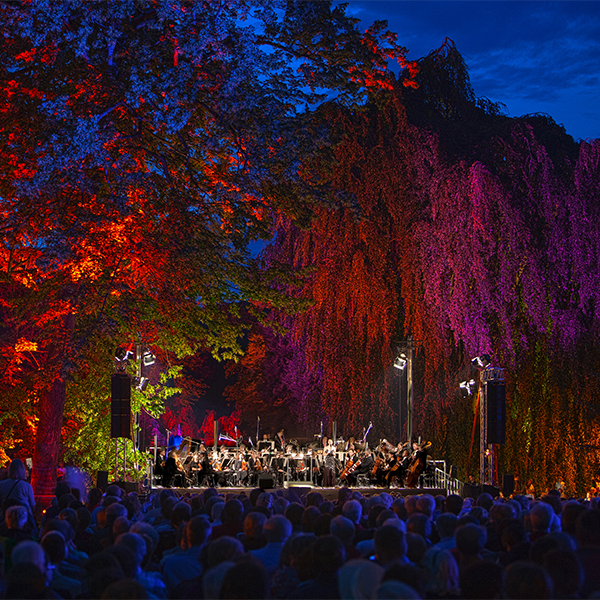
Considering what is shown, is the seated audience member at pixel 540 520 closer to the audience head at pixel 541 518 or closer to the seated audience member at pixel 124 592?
the audience head at pixel 541 518

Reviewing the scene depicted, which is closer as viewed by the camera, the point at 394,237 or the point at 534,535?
the point at 534,535

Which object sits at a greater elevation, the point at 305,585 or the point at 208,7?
the point at 208,7

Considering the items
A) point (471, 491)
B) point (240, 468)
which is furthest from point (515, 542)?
point (240, 468)

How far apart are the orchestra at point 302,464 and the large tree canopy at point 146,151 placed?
3.72 m

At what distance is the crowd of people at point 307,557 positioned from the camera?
10.2 feet

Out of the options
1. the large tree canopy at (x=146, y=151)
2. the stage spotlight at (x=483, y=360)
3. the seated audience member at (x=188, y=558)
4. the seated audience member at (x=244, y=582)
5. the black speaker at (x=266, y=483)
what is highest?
the large tree canopy at (x=146, y=151)

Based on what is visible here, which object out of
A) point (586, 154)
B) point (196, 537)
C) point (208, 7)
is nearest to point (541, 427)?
point (586, 154)

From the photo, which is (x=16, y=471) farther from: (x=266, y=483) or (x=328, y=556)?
(x=266, y=483)

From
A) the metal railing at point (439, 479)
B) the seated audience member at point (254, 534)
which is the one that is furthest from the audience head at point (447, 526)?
the metal railing at point (439, 479)

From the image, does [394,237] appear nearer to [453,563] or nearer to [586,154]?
[586,154]

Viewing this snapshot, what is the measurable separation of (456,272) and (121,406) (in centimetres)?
714

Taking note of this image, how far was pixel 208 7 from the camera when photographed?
9.02 m

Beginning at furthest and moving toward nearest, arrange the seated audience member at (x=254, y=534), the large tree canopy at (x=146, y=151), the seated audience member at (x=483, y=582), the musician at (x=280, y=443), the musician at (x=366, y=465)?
1. the musician at (x=280, y=443)
2. the musician at (x=366, y=465)
3. the large tree canopy at (x=146, y=151)
4. the seated audience member at (x=254, y=534)
5. the seated audience member at (x=483, y=582)

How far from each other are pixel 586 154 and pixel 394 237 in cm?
517
